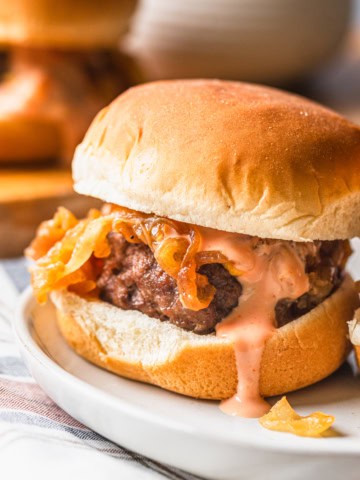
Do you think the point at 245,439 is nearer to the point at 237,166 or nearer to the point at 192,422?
the point at 192,422

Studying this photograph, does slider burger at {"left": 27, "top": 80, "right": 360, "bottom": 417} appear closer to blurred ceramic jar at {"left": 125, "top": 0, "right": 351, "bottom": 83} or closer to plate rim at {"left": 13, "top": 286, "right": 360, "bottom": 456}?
plate rim at {"left": 13, "top": 286, "right": 360, "bottom": 456}

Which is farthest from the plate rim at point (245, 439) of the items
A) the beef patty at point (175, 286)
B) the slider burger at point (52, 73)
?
the slider burger at point (52, 73)

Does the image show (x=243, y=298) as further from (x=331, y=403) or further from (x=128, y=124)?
(x=128, y=124)

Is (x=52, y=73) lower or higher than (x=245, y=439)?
lower

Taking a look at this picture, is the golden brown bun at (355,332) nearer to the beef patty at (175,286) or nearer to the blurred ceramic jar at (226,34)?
the beef patty at (175,286)

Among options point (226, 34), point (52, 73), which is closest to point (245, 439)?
point (52, 73)

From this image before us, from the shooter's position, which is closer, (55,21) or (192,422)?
(192,422)
